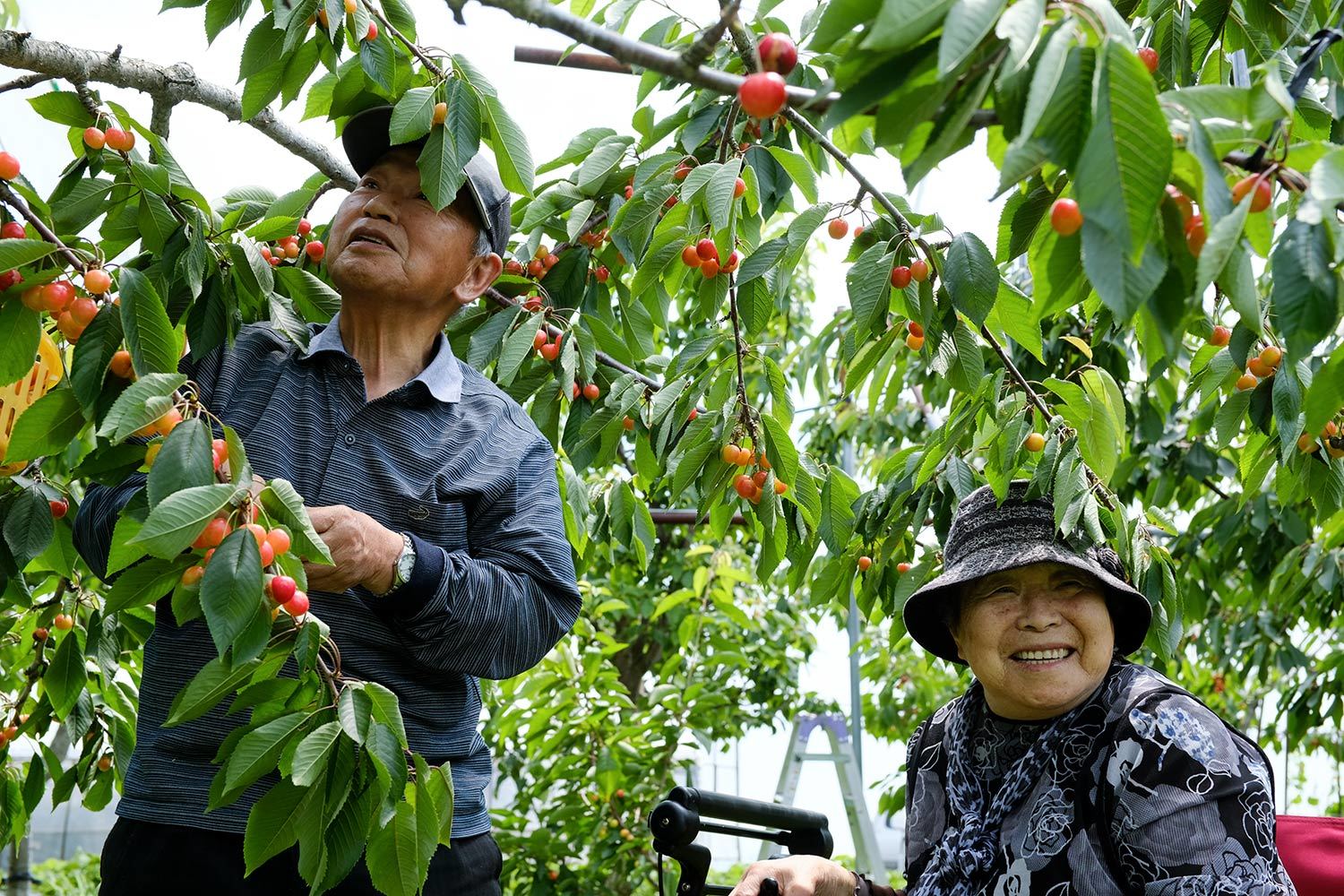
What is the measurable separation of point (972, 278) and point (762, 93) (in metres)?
0.66

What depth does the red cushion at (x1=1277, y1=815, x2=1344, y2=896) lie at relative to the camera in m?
1.86

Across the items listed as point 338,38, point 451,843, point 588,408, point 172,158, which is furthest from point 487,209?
point 451,843

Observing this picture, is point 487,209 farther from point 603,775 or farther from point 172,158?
point 603,775

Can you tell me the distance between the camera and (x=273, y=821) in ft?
3.80

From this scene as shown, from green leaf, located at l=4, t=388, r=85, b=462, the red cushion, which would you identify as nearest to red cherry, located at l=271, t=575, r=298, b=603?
green leaf, located at l=4, t=388, r=85, b=462

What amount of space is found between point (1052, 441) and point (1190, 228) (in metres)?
1.02

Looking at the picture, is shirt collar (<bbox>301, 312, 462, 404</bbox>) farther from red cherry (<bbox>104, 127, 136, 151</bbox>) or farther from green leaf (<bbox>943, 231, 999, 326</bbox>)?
green leaf (<bbox>943, 231, 999, 326</bbox>)

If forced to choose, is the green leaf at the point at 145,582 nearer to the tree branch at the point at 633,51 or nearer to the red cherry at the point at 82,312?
the red cherry at the point at 82,312

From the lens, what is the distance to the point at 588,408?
236 cm

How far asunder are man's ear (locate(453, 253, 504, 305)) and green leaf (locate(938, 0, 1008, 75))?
1174 millimetres

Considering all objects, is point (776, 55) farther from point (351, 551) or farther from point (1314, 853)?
point (1314, 853)

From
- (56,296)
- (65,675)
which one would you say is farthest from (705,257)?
(65,675)

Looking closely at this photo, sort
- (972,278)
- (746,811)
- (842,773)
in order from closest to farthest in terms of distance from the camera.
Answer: (972,278) < (746,811) < (842,773)

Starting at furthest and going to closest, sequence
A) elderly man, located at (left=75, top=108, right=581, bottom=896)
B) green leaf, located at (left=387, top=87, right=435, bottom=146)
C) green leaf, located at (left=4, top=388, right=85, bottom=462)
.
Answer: green leaf, located at (left=387, top=87, right=435, bottom=146)
elderly man, located at (left=75, top=108, right=581, bottom=896)
green leaf, located at (left=4, top=388, right=85, bottom=462)
